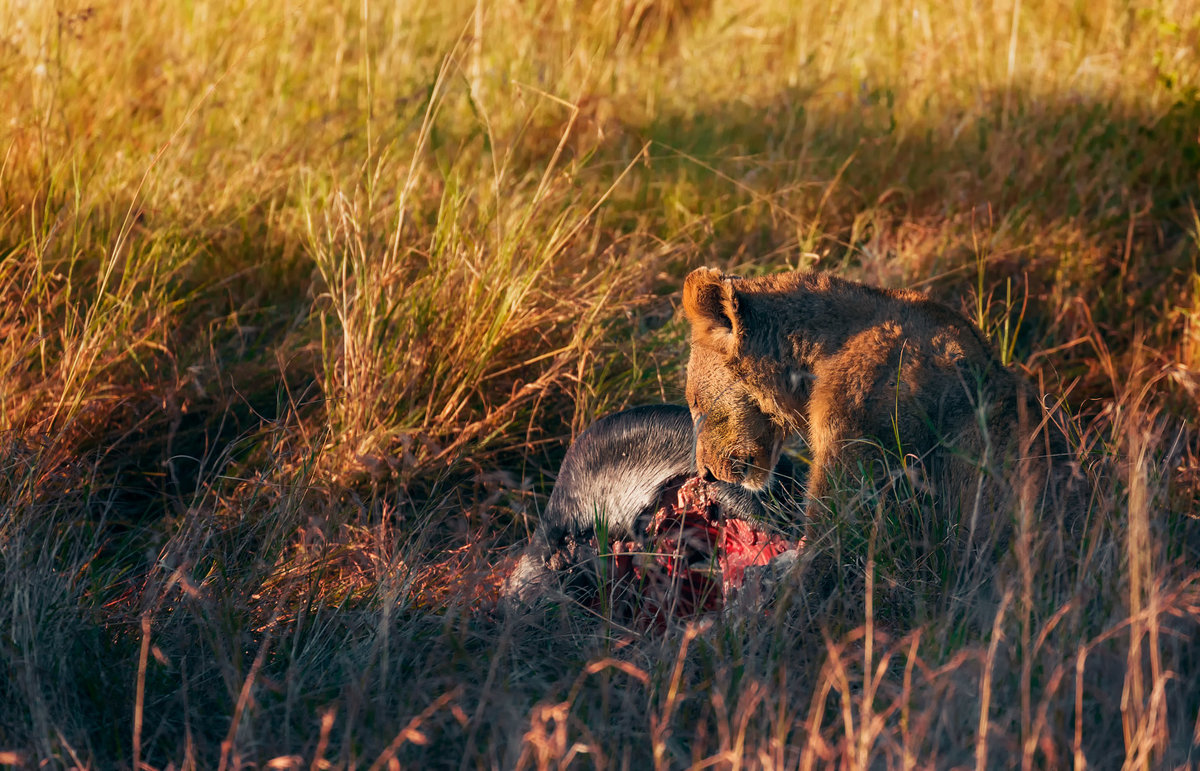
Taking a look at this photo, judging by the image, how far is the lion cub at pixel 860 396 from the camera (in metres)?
2.85

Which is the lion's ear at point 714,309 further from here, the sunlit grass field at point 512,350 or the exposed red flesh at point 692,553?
the sunlit grass field at point 512,350

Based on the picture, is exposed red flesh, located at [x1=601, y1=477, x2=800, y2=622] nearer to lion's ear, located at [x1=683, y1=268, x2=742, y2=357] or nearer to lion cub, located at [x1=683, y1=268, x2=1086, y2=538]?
lion cub, located at [x1=683, y1=268, x2=1086, y2=538]

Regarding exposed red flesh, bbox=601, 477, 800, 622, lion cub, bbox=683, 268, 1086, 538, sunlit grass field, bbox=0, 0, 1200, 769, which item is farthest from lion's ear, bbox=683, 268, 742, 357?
sunlit grass field, bbox=0, 0, 1200, 769

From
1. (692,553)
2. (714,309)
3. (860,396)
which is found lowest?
(692,553)

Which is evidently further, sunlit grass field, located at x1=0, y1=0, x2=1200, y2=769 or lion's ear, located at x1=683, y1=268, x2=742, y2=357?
lion's ear, located at x1=683, y1=268, x2=742, y2=357

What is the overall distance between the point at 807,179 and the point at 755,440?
262 centimetres

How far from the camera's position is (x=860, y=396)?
112 inches

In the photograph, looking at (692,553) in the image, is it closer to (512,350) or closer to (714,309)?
(714,309)

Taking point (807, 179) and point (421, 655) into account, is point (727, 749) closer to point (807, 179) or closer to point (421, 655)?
point (421, 655)

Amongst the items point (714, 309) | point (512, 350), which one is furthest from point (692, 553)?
point (512, 350)

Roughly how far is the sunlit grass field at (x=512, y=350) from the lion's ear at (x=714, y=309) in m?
0.57

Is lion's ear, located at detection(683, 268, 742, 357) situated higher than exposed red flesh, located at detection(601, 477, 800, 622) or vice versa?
lion's ear, located at detection(683, 268, 742, 357)

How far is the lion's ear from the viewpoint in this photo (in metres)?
2.95

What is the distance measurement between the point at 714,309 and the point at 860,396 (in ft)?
1.45
